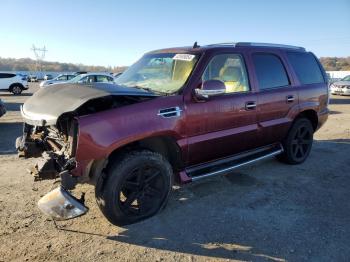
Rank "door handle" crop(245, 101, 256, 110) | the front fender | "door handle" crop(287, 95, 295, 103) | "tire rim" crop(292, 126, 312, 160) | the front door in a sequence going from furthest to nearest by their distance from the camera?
"tire rim" crop(292, 126, 312, 160) < "door handle" crop(287, 95, 295, 103) < "door handle" crop(245, 101, 256, 110) < the front door < the front fender

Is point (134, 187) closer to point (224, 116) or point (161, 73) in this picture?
point (224, 116)

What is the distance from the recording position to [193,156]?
14.3ft

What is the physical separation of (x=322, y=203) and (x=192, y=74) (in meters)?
2.40

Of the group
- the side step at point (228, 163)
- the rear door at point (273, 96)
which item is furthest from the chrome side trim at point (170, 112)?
the rear door at point (273, 96)

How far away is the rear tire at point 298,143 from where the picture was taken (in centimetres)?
599

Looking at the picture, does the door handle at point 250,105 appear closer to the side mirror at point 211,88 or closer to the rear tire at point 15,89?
the side mirror at point 211,88

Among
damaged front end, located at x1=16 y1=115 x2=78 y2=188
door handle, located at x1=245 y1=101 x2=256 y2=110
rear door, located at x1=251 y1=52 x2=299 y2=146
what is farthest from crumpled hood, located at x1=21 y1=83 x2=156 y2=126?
rear door, located at x1=251 y1=52 x2=299 y2=146

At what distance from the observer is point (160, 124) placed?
3.90 meters

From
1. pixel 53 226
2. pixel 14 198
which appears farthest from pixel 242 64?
pixel 14 198

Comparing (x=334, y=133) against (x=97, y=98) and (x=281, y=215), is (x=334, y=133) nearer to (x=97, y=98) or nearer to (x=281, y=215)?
(x=281, y=215)

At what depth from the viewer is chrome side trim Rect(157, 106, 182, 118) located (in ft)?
12.9

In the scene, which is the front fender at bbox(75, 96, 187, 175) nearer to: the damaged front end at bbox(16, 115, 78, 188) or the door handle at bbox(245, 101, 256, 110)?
the damaged front end at bbox(16, 115, 78, 188)

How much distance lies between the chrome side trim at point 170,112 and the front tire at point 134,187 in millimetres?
454

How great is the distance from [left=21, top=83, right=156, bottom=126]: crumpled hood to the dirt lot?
121 cm
